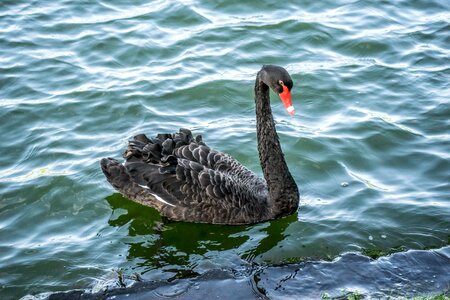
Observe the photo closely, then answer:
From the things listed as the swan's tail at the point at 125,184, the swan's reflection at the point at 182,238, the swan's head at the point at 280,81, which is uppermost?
the swan's head at the point at 280,81

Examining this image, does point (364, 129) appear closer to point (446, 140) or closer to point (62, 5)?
point (446, 140)

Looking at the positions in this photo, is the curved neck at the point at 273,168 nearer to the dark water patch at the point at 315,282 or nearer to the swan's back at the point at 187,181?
the swan's back at the point at 187,181

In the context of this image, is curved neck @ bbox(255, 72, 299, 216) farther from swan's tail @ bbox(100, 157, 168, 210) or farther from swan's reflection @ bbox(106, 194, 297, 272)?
swan's tail @ bbox(100, 157, 168, 210)

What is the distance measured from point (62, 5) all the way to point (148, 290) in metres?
6.57

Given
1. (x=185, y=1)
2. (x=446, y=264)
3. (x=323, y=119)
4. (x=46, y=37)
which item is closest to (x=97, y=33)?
(x=46, y=37)

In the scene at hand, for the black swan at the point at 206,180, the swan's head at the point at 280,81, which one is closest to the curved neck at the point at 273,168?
the black swan at the point at 206,180

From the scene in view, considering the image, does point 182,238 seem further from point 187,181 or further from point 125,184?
point 125,184

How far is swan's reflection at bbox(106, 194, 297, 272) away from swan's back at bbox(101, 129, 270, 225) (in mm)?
104

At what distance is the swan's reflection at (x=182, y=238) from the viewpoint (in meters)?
6.86

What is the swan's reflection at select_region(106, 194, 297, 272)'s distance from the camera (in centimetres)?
686

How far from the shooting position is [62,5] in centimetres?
1134

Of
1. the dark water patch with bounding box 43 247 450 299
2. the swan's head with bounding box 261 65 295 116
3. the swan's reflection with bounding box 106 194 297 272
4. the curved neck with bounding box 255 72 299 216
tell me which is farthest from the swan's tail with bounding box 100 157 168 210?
the swan's head with bounding box 261 65 295 116

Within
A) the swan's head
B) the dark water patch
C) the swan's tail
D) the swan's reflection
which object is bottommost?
the swan's reflection

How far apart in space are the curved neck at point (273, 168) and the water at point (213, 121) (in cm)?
22
